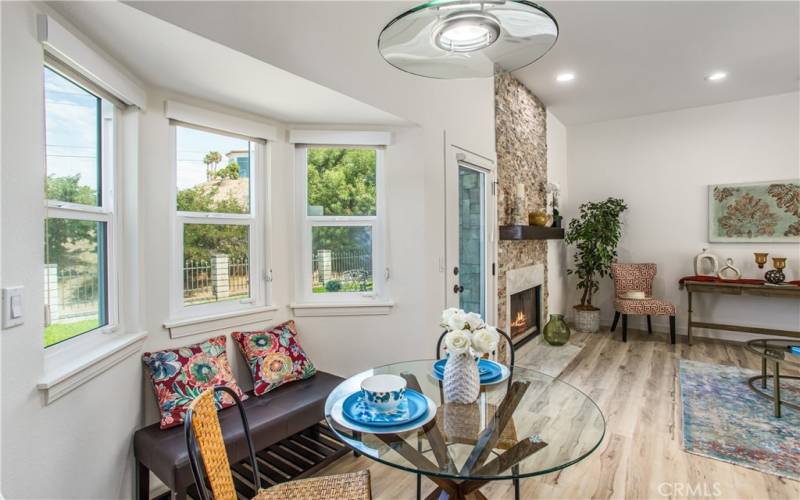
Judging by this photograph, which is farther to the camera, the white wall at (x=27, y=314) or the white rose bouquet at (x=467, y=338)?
the white rose bouquet at (x=467, y=338)

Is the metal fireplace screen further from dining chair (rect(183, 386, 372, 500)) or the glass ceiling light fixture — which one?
dining chair (rect(183, 386, 372, 500))

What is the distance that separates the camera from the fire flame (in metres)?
4.38

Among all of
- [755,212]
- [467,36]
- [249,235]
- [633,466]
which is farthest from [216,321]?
[755,212]

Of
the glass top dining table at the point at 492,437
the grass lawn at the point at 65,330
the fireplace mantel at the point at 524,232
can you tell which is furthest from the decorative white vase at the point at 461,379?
the fireplace mantel at the point at 524,232

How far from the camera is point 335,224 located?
2.89m

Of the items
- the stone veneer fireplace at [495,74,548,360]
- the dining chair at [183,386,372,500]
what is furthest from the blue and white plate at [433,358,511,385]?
the stone veneer fireplace at [495,74,548,360]

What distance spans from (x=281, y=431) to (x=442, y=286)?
62.4 inches

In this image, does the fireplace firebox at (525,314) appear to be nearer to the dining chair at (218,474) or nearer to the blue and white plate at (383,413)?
the blue and white plate at (383,413)

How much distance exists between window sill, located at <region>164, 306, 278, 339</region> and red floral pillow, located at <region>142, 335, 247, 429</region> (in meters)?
0.10

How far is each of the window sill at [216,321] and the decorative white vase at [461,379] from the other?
1465 millimetres

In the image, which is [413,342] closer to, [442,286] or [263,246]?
[442,286]

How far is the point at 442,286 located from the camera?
10.3 feet

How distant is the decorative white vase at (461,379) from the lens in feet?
5.12
